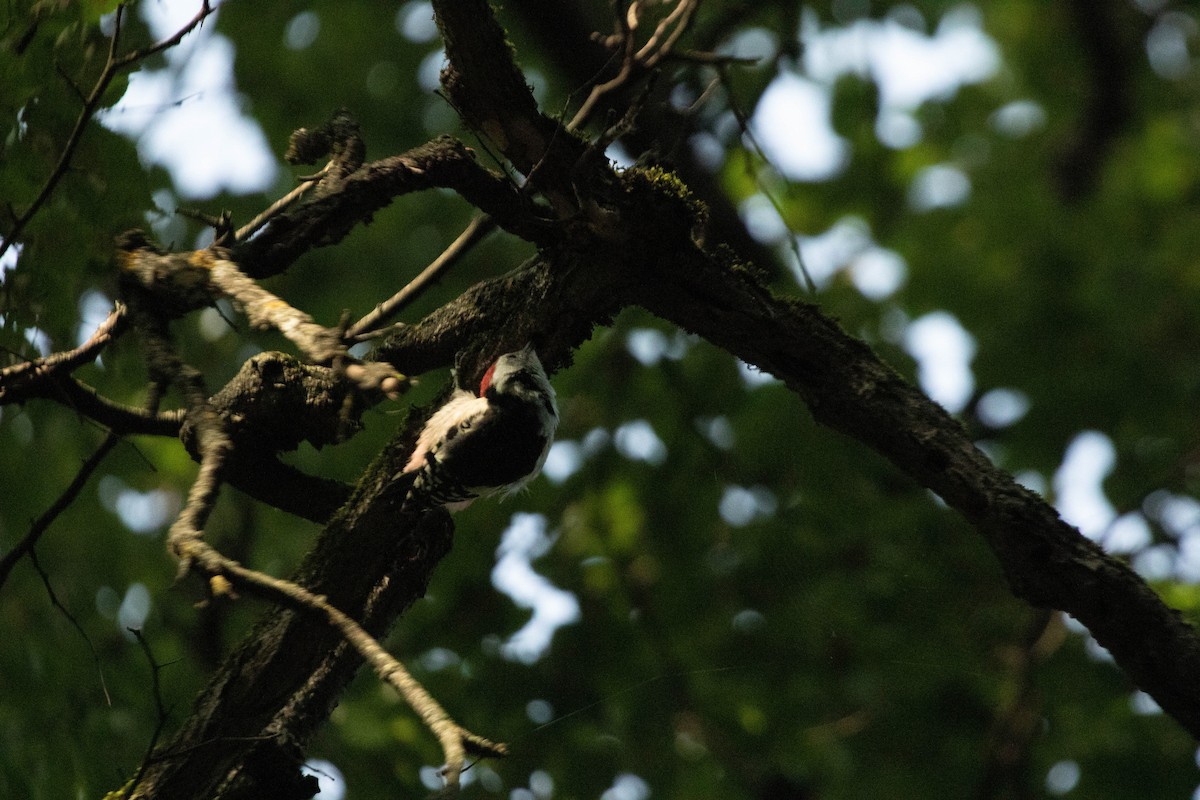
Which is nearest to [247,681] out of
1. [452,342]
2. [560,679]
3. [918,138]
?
[452,342]

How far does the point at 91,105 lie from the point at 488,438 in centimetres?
159

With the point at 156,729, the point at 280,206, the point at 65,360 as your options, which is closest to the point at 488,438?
the point at 280,206

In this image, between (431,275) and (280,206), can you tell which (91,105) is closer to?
(280,206)

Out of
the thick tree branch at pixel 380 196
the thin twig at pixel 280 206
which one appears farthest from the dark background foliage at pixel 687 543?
the thick tree branch at pixel 380 196

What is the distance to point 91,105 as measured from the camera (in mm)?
2154

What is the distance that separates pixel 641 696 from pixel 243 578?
355 cm

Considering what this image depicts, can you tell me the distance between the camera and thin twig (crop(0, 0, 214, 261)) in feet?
7.07

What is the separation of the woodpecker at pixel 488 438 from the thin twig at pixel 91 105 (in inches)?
39.7

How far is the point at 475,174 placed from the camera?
8.04ft

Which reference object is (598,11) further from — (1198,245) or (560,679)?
(1198,245)

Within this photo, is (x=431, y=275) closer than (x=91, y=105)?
No

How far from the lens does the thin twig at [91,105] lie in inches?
84.8

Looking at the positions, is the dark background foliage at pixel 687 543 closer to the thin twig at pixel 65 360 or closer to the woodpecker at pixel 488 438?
the thin twig at pixel 65 360

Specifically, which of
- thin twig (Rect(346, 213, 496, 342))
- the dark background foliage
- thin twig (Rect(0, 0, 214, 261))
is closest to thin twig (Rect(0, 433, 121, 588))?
the dark background foliage
